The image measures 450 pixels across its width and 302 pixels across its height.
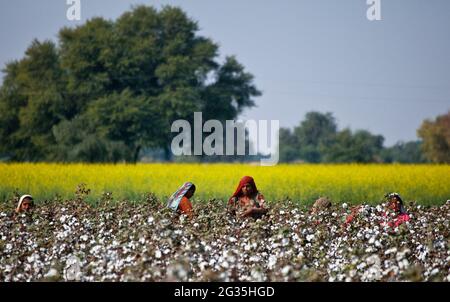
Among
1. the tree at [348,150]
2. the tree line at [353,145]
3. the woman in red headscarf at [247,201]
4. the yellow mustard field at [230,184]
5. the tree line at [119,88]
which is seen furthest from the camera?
the tree at [348,150]

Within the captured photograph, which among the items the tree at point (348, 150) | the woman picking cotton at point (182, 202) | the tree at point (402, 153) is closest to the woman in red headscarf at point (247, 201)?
the woman picking cotton at point (182, 202)

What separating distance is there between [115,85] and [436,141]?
1596 centimetres

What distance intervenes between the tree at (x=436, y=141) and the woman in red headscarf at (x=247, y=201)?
32.4 meters

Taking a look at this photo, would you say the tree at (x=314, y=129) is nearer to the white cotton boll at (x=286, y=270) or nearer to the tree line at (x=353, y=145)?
the tree line at (x=353, y=145)

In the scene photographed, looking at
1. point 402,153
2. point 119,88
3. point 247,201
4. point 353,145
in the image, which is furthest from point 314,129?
point 247,201

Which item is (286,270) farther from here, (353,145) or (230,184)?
(353,145)

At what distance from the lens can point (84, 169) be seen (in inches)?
995

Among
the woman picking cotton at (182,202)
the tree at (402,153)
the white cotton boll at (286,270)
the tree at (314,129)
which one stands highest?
the tree at (314,129)

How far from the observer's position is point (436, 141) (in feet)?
148

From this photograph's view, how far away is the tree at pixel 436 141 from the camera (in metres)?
43.3
